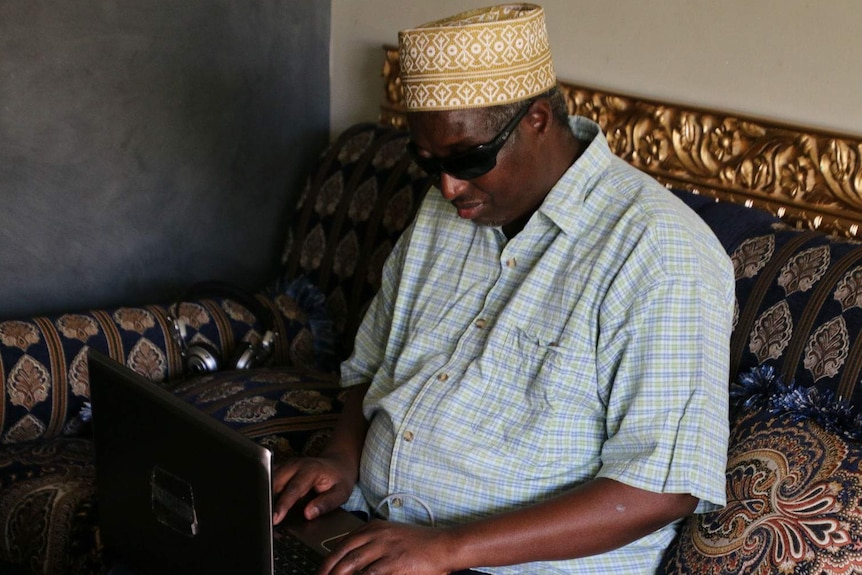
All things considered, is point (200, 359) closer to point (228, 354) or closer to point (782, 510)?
point (228, 354)

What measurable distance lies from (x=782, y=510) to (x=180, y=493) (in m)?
0.76

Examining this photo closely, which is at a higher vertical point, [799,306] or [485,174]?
[485,174]

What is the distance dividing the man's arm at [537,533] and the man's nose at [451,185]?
1.54 ft

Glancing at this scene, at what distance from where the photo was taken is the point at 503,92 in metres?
1.52

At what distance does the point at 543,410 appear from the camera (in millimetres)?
1487

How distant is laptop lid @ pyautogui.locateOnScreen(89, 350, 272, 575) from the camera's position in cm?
117

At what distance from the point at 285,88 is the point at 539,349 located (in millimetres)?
1536

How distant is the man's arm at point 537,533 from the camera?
1366 millimetres

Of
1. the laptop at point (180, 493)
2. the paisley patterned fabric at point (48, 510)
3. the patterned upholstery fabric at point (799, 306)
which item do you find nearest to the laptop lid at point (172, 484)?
the laptop at point (180, 493)

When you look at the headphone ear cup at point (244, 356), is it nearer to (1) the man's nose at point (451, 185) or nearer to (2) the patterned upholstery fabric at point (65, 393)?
(2) the patterned upholstery fabric at point (65, 393)

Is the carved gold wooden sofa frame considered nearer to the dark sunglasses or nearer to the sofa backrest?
the sofa backrest

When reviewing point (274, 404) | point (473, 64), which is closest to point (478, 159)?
point (473, 64)

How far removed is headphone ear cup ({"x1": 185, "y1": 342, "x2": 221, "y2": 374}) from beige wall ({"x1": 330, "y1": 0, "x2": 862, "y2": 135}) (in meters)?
0.96

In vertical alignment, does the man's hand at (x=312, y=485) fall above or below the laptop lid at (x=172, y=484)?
below
